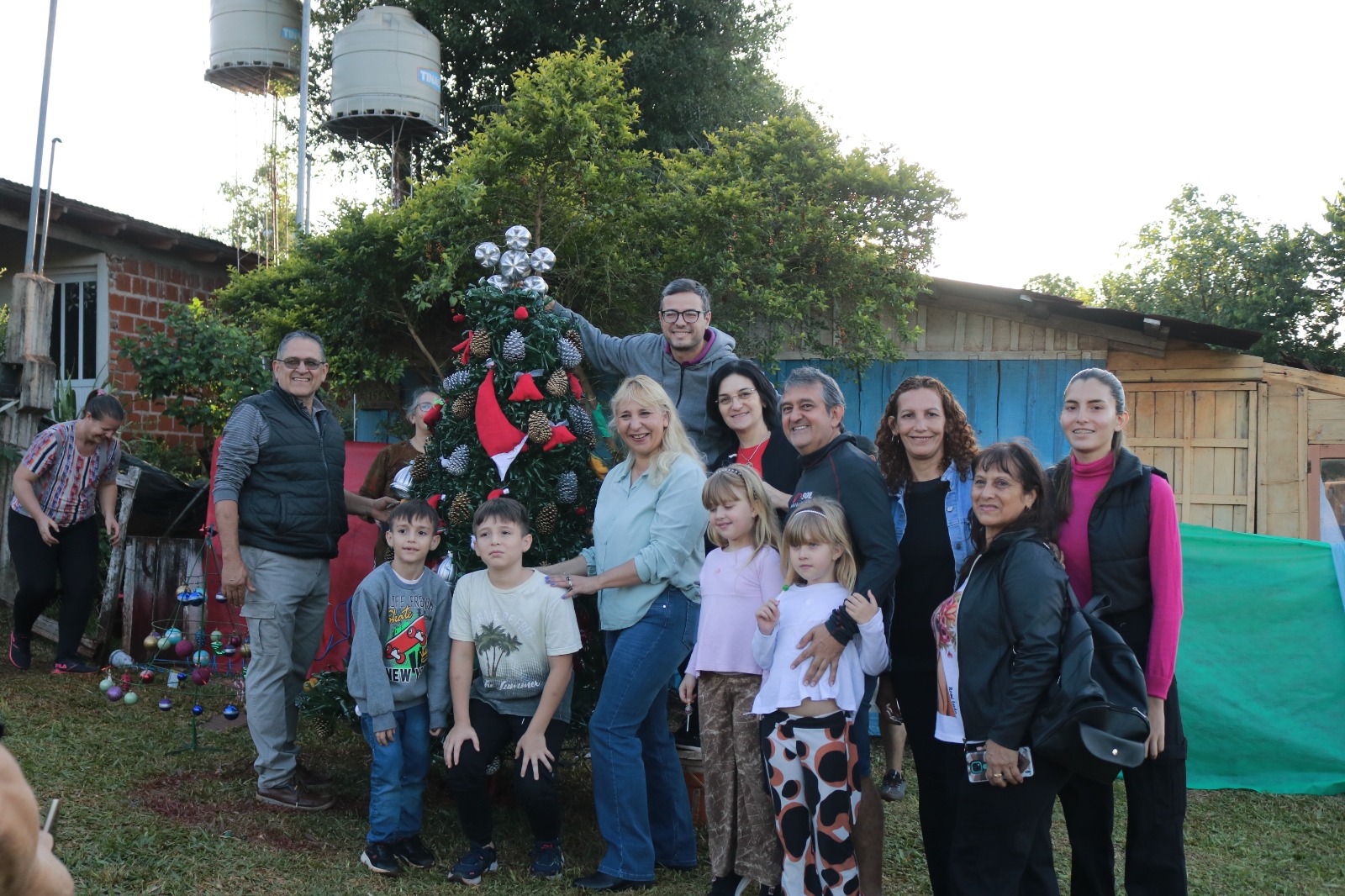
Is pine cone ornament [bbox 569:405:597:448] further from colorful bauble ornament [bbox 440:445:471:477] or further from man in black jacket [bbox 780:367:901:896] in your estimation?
man in black jacket [bbox 780:367:901:896]

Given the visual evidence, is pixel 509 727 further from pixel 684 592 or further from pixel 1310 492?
pixel 1310 492

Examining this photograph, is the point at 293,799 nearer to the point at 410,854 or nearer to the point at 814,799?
the point at 410,854

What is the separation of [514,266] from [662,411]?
116 centimetres

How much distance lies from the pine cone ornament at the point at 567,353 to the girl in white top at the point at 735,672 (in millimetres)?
1165

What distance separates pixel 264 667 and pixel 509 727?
1.29m

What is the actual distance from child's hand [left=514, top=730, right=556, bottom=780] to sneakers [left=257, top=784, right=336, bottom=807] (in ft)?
4.13

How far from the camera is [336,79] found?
12.7 metres

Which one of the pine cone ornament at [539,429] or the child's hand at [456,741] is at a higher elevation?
the pine cone ornament at [539,429]

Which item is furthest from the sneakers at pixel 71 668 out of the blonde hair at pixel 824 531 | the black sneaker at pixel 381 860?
the blonde hair at pixel 824 531

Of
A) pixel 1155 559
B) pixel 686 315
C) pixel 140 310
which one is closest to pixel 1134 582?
pixel 1155 559

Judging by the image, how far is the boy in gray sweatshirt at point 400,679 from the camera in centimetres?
407

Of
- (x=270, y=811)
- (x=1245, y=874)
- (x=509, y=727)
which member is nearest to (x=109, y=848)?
(x=270, y=811)

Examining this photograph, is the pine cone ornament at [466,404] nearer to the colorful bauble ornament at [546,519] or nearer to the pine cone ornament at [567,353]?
the pine cone ornament at [567,353]

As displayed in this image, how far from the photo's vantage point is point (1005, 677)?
9.64 feet
